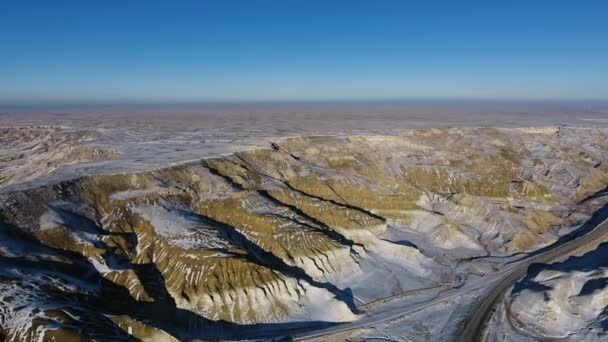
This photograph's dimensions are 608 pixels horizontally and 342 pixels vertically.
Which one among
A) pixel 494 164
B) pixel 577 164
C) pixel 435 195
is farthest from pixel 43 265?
pixel 577 164

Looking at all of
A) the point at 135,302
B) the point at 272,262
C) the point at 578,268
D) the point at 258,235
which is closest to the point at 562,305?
the point at 578,268

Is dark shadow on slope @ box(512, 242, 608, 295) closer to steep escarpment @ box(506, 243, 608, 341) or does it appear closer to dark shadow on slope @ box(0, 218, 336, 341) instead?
steep escarpment @ box(506, 243, 608, 341)

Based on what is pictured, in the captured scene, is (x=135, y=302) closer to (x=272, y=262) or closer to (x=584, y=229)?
(x=272, y=262)

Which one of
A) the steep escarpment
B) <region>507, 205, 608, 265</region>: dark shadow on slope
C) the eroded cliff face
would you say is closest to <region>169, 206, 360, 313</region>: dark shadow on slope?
the eroded cliff face

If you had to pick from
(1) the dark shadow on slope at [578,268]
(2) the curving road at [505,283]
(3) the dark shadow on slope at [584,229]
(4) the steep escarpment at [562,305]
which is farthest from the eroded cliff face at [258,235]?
(4) the steep escarpment at [562,305]

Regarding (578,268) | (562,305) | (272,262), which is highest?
(272,262)

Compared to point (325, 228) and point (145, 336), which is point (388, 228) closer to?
point (325, 228)

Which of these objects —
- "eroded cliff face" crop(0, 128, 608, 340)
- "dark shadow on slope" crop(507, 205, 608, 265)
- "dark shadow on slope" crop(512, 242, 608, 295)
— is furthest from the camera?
"dark shadow on slope" crop(507, 205, 608, 265)
